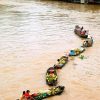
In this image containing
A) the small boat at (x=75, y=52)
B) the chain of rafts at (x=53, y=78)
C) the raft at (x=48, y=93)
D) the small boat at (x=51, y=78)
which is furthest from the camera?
the small boat at (x=75, y=52)

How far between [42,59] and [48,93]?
7.38m

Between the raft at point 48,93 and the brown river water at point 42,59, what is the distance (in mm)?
302

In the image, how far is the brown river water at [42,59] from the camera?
60.8 ft

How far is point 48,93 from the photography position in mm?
17234

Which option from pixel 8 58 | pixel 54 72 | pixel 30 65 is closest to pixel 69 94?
pixel 54 72

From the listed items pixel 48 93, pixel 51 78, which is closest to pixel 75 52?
pixel 51 78

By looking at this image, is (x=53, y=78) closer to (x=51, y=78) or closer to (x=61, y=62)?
(x=51, y=78)

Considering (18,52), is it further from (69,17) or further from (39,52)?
(69,17)

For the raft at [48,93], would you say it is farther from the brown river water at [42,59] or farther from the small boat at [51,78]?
the small boat at [51,78]

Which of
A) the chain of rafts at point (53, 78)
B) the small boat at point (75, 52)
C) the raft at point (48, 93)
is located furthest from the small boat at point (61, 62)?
the raft at point (48, 93)

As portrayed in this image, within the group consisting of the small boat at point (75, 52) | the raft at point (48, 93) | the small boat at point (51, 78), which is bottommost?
the raft at point (48, 93)

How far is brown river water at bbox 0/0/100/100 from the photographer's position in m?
18.5

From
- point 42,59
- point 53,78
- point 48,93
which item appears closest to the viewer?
point 48,93

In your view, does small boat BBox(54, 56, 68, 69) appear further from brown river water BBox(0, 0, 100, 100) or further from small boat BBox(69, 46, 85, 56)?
small boat BBox(69, 46, 85, 56)
